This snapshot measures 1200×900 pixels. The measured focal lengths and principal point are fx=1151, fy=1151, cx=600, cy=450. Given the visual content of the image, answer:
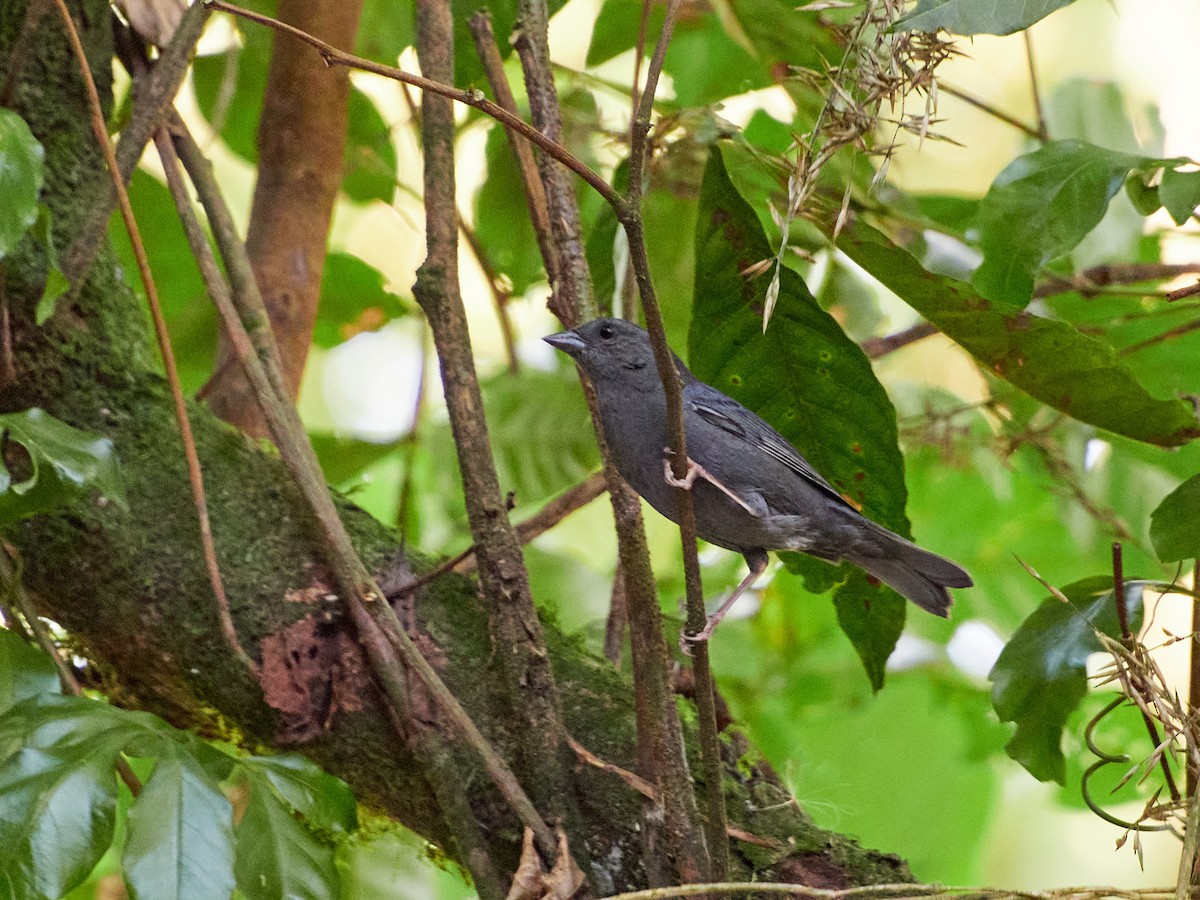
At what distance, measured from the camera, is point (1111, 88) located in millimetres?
3447

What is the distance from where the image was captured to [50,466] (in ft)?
5.98

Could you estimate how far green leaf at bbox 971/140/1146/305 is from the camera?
2.17 meters

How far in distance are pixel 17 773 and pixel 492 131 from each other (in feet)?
7.35

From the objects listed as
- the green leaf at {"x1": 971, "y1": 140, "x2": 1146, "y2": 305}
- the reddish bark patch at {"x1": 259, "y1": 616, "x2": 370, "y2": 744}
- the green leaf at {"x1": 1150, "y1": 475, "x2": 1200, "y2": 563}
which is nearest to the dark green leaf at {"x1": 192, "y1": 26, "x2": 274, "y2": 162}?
the reddish bark patch at {"x1": 259, "y1": 616, "x2": 370, "y2": 744}

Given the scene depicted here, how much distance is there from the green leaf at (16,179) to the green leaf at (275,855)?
3.14 ft

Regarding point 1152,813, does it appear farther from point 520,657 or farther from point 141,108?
point 141,108

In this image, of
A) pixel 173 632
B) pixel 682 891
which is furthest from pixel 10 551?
pixel 682 891

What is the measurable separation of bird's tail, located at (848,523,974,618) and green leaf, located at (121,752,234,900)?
5.15 ft

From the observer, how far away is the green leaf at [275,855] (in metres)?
1.81

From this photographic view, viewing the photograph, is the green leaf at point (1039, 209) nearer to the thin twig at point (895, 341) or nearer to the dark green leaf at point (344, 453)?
the thin twig at point (895, 341)

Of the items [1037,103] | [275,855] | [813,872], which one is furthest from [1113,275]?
[275,855]

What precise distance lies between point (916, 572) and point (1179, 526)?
2.72ft

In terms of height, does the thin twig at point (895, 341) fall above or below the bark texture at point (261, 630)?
above

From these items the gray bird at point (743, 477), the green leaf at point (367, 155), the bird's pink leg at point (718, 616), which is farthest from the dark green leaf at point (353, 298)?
the bird's pink leg at point (718, 616)
